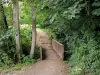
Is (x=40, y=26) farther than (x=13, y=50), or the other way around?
(x=40, y=26)

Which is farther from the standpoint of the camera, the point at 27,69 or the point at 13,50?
the point at 13,50

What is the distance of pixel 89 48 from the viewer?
8086 mm

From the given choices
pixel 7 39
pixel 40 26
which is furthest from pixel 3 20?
pixel 40 26

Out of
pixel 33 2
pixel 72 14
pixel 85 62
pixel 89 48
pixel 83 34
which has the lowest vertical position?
pixel 85 62

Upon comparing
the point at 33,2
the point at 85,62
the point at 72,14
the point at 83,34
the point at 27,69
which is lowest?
the point at 27,69

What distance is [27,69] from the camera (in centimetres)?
954

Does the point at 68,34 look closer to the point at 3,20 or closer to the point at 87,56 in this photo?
the point at 87,56

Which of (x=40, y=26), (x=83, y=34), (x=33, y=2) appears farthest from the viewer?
(x=40, y=26)

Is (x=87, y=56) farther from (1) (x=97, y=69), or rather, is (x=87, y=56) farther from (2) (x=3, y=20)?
(2) (x=3, y=20)

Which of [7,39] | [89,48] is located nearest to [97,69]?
[89,48]

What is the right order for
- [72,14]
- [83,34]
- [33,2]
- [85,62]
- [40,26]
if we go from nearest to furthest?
[72,14]
[85,62]
[83,34]
[33,2]
[40,26]

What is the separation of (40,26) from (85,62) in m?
15.9

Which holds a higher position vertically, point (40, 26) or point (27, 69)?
point (40, 26)

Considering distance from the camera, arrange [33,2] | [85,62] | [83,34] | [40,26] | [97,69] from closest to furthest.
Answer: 1. [97,69]
2. [85,62]
3. [83,34]
4. [33,2]
5. [40,26]
